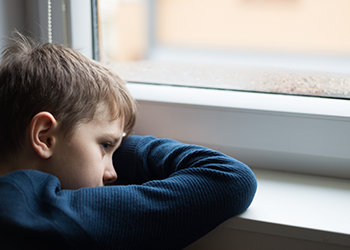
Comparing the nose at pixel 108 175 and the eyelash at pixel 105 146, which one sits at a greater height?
the eyelash at pixel 105 146

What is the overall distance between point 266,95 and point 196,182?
1.11ft

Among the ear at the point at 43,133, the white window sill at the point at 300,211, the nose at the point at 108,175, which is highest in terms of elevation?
the ear at the point at 43,133

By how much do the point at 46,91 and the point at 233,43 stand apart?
421 millimetres

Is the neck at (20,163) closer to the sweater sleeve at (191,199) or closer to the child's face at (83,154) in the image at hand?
the child's face at (83,154)

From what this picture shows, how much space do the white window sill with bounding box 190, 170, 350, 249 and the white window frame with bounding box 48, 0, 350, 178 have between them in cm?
5

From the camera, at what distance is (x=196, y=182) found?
19.7 inches

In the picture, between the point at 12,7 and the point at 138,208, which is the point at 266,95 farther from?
the point at 12,7

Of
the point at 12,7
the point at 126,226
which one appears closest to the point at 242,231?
the point at 126,226

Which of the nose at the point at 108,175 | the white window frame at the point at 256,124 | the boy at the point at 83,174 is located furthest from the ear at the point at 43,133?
the white window frame at the point at 256,124

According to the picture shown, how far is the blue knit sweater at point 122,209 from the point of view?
1.37ft

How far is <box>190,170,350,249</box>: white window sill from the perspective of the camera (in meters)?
0.49

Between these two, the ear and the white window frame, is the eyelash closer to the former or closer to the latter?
the ear

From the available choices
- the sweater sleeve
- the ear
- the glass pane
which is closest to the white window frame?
the glass pane

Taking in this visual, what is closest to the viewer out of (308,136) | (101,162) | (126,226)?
(126,226)
